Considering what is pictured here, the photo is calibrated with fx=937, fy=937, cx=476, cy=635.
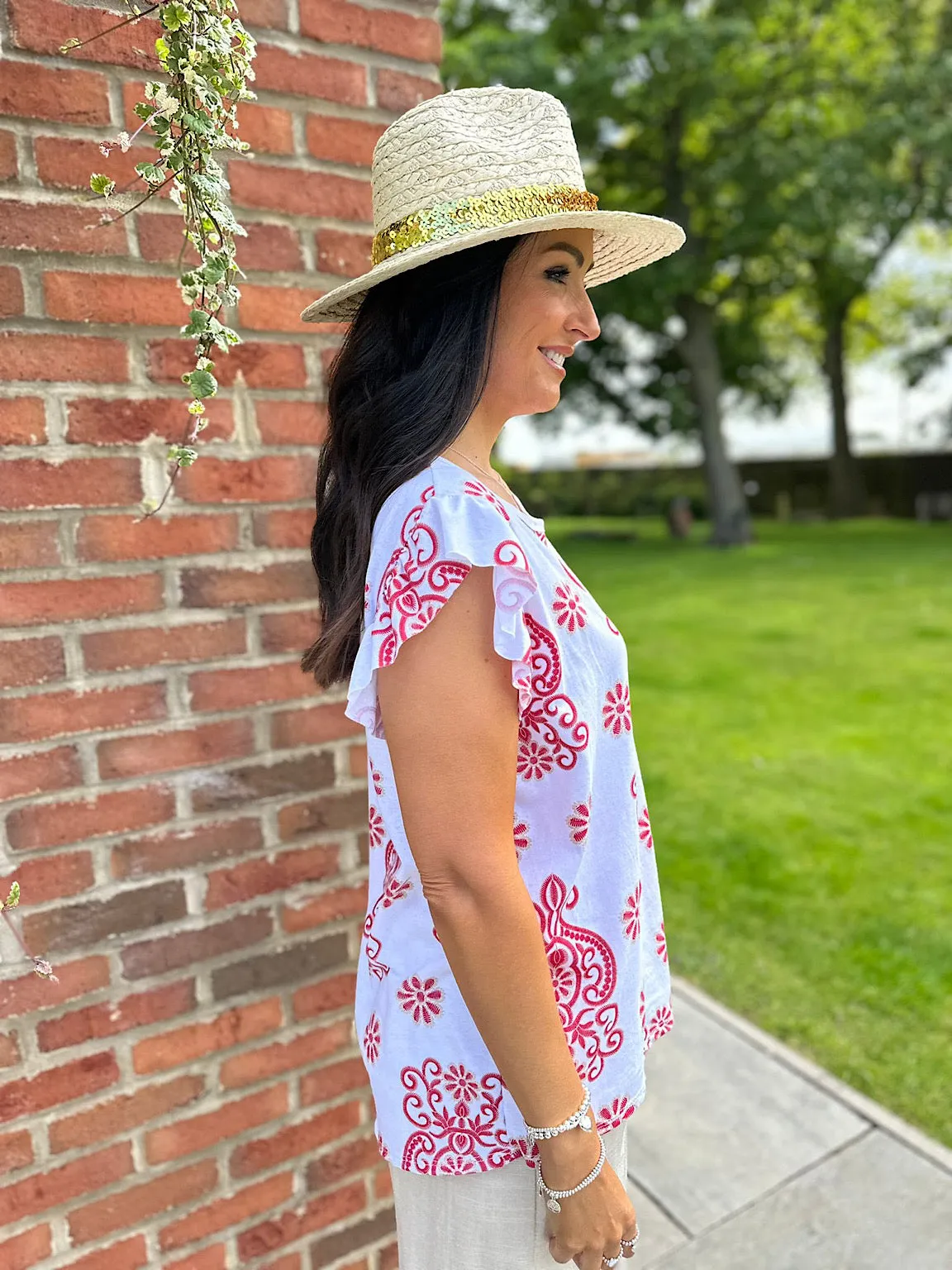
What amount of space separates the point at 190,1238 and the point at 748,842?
3426mm

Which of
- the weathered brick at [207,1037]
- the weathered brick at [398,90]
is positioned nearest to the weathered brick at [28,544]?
the weathered brick at [207,1037]

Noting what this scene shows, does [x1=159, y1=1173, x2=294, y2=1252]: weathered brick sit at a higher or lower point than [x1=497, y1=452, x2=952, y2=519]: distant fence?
lower

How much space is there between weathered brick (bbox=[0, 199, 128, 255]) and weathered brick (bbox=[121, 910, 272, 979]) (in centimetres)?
122

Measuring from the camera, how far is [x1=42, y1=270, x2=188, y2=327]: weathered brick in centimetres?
152

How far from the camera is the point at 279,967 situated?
1.90 metres

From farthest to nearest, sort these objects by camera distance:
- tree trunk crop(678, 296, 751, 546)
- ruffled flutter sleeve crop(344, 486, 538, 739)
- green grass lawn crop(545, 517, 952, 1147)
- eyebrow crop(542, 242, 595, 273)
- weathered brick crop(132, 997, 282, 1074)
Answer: tree trunk crop(678, 296, 751, 546), green grass lawn crop(545, 517, 952, 1147), weathered brick crop(132, 997, 282, 1074), eyebrow crop(542, 242, 595, 273), ruffled flutter sleeve crop(344, 486, 538, 739)

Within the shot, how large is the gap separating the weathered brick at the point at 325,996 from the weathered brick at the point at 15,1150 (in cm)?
52

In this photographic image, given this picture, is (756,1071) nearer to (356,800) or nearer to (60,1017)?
(356,800)

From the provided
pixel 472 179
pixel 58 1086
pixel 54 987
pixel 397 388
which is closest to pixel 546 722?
pixel 397 388

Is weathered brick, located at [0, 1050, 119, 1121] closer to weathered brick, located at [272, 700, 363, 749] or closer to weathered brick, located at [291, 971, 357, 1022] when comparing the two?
weathered brick, located at [291, 971, 357, 1022]

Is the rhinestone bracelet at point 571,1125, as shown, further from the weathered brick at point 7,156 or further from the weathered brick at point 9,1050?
the weathered brick at point 7,156

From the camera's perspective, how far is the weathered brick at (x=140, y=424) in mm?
1571

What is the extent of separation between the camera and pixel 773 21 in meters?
17.2

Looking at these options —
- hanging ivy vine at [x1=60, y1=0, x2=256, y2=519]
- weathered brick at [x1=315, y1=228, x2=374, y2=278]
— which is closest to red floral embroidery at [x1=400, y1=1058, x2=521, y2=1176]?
hanging ivy vine at [x1=60, y1=0, x2=256, y2=519]
